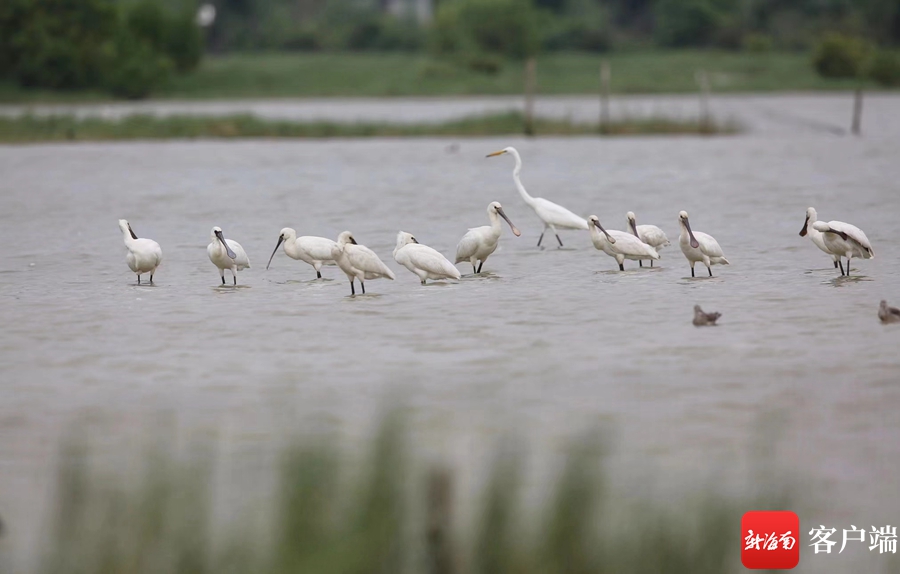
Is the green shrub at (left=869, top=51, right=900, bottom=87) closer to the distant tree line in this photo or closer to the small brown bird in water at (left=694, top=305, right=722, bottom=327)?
the distant tree line

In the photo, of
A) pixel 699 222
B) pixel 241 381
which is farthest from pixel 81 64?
pixel 241 381

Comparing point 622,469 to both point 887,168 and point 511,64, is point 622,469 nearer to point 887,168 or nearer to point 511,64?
point 887,168

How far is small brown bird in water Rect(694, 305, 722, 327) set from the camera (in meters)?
10.9

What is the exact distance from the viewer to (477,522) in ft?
14.5

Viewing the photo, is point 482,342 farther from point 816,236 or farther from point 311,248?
point 816,236

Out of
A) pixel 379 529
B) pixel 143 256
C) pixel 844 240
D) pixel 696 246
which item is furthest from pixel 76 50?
pixel 379 529

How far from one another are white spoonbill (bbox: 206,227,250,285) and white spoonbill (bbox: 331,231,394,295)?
105 cm

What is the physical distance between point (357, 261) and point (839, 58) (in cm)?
5732

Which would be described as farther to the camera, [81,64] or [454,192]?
[81,64]

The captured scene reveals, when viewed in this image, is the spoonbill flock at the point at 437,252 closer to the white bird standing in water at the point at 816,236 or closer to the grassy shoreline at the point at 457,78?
the white bird standing in water at the point at 816,236

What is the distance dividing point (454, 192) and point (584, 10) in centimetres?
7240

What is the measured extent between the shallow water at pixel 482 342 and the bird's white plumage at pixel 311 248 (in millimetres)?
268

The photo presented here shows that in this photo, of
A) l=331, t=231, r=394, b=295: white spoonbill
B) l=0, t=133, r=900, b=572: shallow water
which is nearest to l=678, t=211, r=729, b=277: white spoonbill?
l=0, t=133, r=900, b=572: shallow water

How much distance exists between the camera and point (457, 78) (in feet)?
Result: 225
